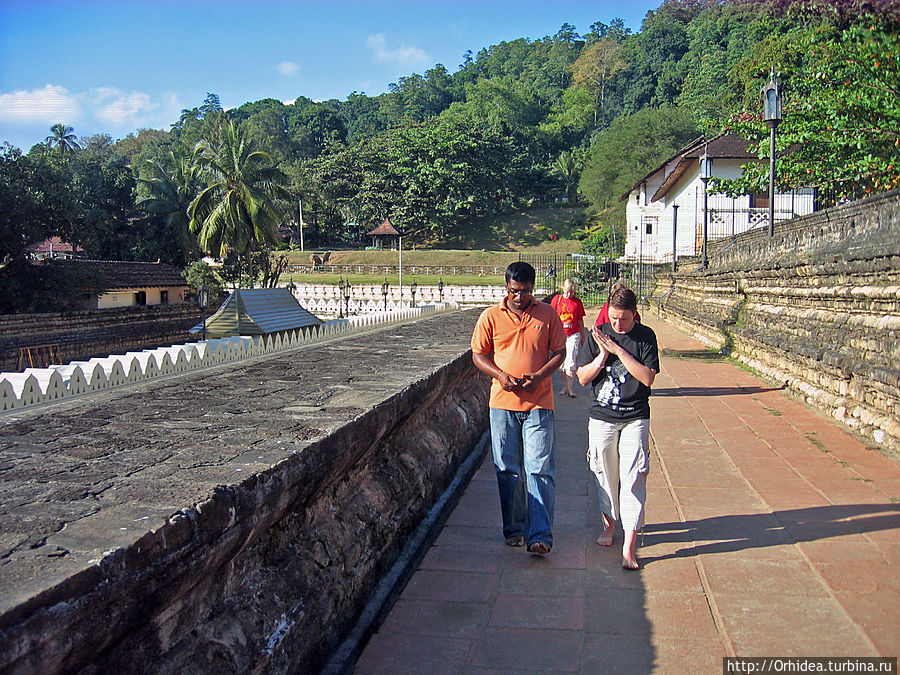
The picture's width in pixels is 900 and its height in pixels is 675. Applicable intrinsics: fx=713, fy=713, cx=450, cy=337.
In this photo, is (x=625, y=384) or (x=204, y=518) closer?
(x=204, y=518)

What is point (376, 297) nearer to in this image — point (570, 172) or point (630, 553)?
point (630, 553)

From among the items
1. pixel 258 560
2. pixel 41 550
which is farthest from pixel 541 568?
pixel 41 550

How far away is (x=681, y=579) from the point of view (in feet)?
11.6

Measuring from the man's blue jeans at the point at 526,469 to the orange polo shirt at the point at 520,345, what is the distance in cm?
7

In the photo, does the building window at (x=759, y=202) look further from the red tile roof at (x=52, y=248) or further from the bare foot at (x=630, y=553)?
the red tile roof at (x=52, y=248)

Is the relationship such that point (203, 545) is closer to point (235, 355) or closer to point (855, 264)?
point (235, 355)

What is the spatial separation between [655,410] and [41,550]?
715 centimetres

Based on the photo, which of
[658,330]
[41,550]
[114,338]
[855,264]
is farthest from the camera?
[114,338]

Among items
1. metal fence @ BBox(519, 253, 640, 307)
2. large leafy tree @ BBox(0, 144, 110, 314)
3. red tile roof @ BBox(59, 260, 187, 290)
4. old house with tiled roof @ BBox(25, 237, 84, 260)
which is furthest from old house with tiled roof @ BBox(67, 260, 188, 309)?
metal fence @ BBox(519, 253, 640, 307)

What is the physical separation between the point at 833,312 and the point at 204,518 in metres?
7.34

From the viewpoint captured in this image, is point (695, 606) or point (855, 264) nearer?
point (695, 606)

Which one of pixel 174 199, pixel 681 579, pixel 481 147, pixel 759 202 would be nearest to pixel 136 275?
pixel 174 199

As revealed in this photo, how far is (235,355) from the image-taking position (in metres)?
5.43

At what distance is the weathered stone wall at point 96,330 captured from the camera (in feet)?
56.2
